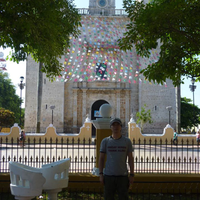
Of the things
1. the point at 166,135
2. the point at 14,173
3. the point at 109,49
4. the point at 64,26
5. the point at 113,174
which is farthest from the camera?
the point at 109,49

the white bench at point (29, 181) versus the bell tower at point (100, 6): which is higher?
the bell tower at point (100, 6)

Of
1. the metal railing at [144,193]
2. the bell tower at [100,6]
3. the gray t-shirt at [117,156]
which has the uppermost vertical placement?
the bell tower at [100,6]

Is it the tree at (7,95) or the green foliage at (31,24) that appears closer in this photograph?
the green foliage at (31,24)

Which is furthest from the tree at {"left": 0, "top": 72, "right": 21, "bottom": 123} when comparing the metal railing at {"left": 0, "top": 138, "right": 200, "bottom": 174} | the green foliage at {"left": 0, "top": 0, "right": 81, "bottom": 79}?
the green foliage at {"left": 0, "top": 0, "right": 81, "bottom": 79}

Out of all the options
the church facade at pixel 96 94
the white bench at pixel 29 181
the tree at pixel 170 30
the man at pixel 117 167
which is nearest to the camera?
the white bench at pixel 29 181

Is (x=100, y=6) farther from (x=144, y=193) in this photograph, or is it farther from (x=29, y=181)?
(x=29, y=181)

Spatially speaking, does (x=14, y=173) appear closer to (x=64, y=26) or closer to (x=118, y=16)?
(x=64, y=26)

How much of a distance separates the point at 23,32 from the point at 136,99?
764 inches

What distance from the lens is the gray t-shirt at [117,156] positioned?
3680 mm

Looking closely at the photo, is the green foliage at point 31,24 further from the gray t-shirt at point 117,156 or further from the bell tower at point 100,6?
the bell tower at point 100,6

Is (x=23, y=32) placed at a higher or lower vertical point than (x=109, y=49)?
lower

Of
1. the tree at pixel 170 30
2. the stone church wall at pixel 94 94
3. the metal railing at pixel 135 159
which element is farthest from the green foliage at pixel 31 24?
the stone church wall at pixel 94 94

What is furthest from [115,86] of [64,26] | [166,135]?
[64,26]

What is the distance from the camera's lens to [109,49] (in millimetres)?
24219
